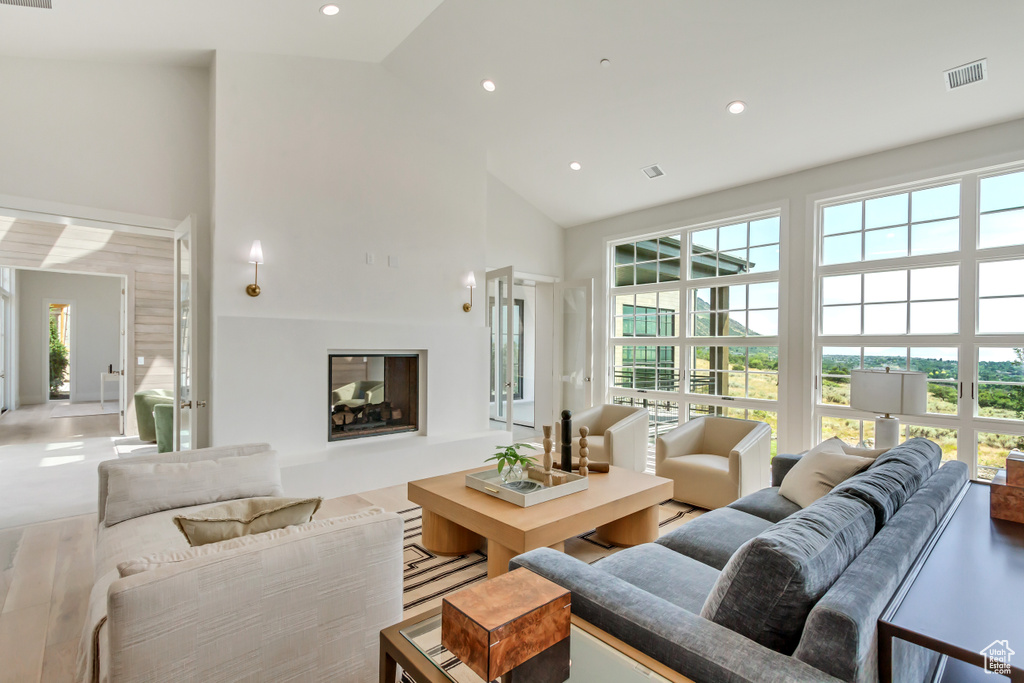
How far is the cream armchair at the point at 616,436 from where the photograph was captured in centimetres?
419

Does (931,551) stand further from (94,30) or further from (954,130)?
(94,30)

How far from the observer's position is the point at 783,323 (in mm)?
4461

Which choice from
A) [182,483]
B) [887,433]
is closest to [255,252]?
[182,483]

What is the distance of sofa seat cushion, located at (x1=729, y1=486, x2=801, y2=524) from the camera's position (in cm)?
250

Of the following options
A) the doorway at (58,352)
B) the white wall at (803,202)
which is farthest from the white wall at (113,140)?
the doorway at (58,352)

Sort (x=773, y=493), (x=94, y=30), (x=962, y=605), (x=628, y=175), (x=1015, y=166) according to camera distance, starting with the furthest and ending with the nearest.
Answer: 1. (x=628, y=175)
2. (x=1015, y=166)
3. (x=94, y=30)
4. (x=773, y=493)
5. (x=962, y=605)

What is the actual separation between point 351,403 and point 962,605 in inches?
161

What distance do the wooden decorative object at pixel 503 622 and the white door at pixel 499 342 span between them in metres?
4.00

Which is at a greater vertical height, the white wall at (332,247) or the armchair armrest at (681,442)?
the white wall at (332,247)

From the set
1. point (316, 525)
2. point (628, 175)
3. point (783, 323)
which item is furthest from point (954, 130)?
point (316, 525)

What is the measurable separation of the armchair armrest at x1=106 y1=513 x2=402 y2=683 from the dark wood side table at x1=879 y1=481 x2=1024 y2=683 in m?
1.32

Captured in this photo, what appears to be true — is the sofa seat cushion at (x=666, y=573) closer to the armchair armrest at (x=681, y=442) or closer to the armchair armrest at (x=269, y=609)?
the armchair armrest at (x=269, y=609)

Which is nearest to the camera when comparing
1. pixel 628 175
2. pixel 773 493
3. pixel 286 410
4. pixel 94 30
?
pixel 773 493

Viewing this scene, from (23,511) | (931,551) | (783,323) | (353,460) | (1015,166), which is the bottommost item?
(23,511)
